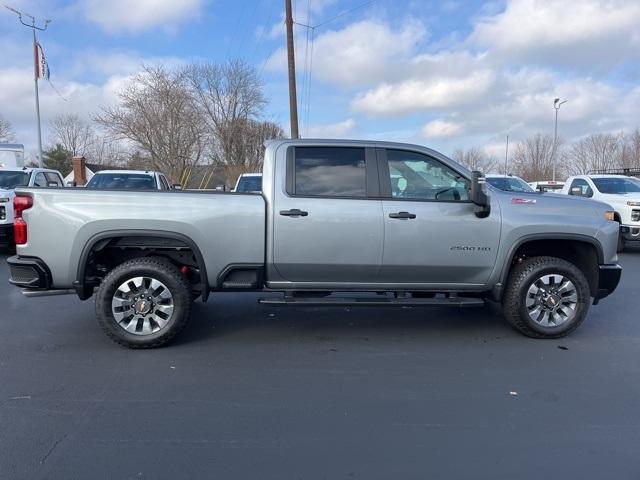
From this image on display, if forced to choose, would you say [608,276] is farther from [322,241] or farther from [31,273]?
[31,273]

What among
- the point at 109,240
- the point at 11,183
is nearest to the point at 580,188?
the point at 109,240

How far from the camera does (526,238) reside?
4867 millimetres

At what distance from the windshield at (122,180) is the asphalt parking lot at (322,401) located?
21.4 ft

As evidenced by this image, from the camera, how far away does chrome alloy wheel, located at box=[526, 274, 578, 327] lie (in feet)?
16.3

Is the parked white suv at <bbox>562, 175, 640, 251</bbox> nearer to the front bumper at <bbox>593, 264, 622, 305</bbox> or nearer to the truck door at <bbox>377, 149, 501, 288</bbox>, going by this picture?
the front bumper at <bbox>593, 264, 622, 305</bbox>

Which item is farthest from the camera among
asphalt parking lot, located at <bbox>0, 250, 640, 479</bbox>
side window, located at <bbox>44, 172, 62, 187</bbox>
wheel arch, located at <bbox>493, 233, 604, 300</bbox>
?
side window, located at <bbox>44, 172, 62, 187</bbox>

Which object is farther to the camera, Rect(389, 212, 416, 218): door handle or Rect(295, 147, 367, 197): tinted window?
Rect(295, 147, 367, 197): tinted window

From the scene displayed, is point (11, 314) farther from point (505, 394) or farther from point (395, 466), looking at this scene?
point (505, 394)

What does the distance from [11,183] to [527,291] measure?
11.6 meters

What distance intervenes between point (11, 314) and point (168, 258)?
255 cm

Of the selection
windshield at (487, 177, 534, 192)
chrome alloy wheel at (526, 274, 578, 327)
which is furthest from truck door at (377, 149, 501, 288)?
windshield at (487, 177, 534, 192)

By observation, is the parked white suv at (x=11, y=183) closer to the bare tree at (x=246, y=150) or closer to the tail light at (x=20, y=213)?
the tail light at (x=20, y=213)

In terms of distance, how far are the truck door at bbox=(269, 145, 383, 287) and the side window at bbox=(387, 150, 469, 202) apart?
241 millimetres

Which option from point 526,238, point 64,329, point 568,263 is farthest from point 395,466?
point 64,329
